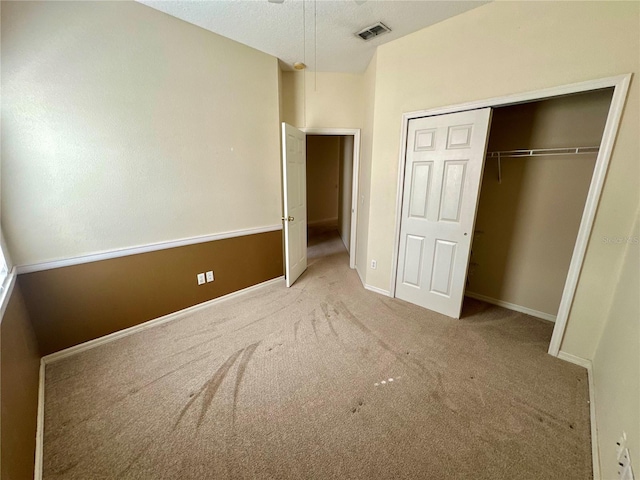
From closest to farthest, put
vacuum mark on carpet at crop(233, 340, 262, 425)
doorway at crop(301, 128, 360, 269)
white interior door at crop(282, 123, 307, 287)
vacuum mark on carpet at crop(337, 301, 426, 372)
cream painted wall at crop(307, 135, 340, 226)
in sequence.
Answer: vacuum mark on carpet at crop(233, 340, 262, 425) < vacuum mark on carpet at crop(337, 301, 426, 372) < white interior door at crop(282, 123, 307, 287) < doorway at crop(301, 128, 360, 269) < cream painted wall at crop(307, 135, 340, 226)

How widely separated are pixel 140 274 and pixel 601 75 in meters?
3.70

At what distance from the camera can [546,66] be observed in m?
1.72

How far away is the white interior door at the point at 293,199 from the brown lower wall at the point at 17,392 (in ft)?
6.82

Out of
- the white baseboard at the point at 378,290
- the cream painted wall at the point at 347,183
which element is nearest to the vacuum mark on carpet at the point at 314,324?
the white baseboard at the point at 378,290

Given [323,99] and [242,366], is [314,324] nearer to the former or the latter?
[242,366]

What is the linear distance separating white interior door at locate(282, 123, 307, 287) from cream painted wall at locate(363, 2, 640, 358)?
111 centimetres

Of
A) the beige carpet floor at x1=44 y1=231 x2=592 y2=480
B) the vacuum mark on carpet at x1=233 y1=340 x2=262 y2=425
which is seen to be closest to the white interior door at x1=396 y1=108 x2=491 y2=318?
the beige carpet floor at x1=44 y1=231 x2=592 y2=480

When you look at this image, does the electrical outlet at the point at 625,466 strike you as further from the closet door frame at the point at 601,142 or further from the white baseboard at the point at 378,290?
the white baseboard at the point at 378,290

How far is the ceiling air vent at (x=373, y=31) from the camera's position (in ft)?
7.09

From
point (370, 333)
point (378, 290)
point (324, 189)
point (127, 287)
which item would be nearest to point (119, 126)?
point (127, 287)

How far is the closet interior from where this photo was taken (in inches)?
82.4

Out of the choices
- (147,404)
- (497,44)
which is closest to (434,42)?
(497,44)

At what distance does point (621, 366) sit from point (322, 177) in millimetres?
6298

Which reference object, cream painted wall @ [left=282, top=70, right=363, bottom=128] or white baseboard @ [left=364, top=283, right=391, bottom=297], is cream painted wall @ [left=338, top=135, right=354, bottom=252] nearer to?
cream painted wall @ [left=282, top=70, right=363, bottom=128]
